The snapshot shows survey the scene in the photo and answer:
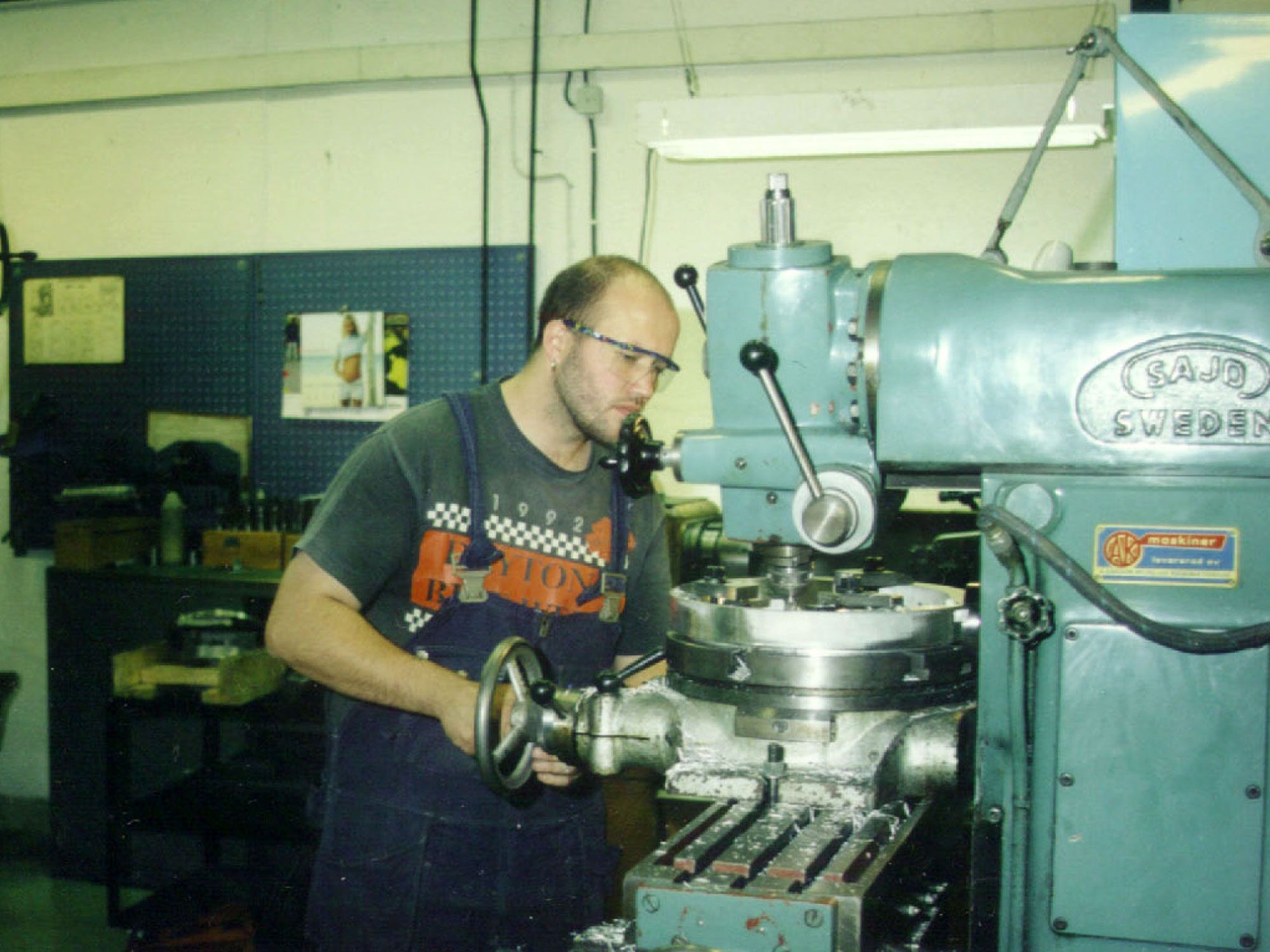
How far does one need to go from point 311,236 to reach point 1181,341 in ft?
9.37

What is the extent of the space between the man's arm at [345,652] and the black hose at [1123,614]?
2.49 feet

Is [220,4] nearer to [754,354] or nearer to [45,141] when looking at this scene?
[45,141]

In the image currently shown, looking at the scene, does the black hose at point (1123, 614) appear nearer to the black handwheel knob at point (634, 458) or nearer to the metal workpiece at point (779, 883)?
the metal workpiece at point (779, 883)

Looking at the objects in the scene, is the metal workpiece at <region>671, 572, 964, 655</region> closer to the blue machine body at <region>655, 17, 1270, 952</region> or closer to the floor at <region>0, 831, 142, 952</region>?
the blue machine body at <region>655, 17, 1270, 952</region>

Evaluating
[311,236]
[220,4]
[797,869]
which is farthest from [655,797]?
[220,4]

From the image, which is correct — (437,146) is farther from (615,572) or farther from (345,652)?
(345,652)

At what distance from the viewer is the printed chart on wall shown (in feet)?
10.7

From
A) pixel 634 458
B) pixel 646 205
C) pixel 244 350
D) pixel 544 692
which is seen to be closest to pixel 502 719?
pixel 544 692

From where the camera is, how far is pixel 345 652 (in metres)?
1.56

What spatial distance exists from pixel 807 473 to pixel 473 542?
740 mm

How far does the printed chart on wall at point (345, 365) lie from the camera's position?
327cm

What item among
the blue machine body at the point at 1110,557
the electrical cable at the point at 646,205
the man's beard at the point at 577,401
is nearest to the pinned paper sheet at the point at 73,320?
the electrical cable at the point at 646,205

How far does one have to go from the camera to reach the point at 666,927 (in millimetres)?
891

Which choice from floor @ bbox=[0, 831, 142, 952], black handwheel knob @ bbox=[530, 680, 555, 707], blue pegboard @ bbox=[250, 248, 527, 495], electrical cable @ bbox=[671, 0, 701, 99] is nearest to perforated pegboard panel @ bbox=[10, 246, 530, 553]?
blue pegboard @ bbox=[250, 248, 527, 495]
